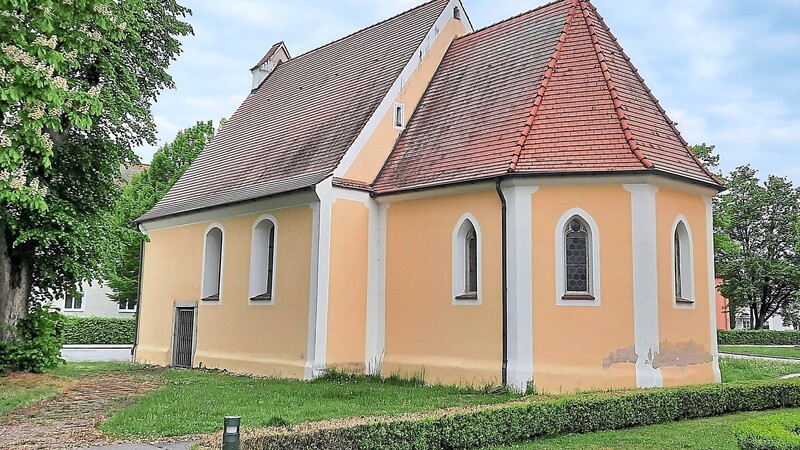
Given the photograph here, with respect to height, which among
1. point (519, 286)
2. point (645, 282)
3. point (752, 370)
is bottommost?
point (752, 370)

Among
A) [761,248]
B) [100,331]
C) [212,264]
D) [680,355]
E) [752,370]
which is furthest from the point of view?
[761,248]

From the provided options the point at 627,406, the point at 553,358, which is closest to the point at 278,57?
the point at 553,358

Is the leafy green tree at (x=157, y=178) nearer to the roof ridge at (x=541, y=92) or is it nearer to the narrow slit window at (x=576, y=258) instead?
A: the roof ridge at (x=541, y=92)

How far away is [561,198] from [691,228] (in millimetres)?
3110

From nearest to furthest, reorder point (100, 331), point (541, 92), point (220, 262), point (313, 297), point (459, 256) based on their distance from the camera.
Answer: point (459, 256), point (541, 92), point (313, 297), point (220, 262), point (100, 331)

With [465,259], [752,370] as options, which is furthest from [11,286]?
[752,370]

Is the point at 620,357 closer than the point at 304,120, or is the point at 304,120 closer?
the point at 620,357

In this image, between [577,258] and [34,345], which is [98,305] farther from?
[577,258]

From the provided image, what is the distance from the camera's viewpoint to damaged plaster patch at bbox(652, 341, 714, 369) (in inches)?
535

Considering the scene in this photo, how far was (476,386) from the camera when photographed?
47.2 ft

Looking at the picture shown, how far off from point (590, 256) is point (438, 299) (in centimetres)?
349

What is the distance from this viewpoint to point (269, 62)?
26.8m

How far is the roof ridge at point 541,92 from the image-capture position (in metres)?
14.5

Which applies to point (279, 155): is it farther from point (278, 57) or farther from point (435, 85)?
point (278, 57)
